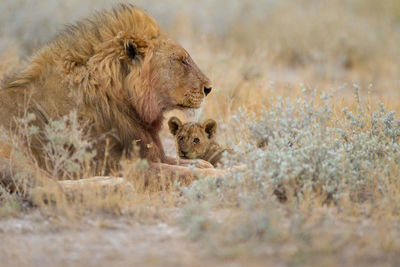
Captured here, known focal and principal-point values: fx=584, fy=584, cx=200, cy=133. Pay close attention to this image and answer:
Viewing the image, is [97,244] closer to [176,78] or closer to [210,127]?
[176,78]

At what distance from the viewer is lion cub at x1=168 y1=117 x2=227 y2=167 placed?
20.5ft

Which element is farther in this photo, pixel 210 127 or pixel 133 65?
pixel 210 127

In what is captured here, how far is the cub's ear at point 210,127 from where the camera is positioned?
6.37 m

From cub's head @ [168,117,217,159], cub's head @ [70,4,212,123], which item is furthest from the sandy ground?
cub's head @ [168,117,217,159]

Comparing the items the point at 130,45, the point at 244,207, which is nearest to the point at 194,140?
the point at 130,45

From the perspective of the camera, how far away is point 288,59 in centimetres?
1432

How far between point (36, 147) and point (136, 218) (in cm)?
132

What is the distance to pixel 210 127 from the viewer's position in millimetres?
6441

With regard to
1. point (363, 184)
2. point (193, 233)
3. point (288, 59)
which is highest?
point (288, 59)

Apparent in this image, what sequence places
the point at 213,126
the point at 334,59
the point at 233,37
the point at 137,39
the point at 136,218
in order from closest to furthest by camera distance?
the point at 136,218, the point at 137,39, the point at 213,126, the point at 334,59, the point at 233,37

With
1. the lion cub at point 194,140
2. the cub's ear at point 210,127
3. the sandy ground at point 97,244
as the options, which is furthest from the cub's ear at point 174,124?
the sandy ground at point 97,244

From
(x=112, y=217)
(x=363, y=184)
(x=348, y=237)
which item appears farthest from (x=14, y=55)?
(x=348, y=237)

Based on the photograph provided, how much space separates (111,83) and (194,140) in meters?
1.39

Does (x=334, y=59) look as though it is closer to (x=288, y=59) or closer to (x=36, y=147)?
(x=288, y=59)
